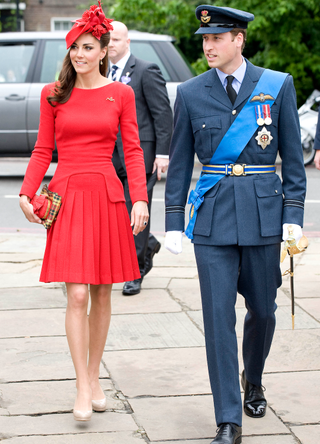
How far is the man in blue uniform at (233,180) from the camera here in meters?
3.07

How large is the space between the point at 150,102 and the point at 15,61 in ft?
20.7

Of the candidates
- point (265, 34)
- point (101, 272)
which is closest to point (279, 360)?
point (101, 272)

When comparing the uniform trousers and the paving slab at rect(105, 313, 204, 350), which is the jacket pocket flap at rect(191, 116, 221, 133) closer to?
the uniform trousers

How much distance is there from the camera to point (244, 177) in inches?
123

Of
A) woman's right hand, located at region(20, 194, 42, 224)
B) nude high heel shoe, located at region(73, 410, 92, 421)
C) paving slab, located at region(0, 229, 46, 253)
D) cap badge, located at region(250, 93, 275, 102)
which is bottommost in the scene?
paving slab, located at region(0, 229, 46, 253)

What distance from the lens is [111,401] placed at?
3498mm

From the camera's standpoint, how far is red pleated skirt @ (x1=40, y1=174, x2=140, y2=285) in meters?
3.26

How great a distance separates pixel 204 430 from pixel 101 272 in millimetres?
827

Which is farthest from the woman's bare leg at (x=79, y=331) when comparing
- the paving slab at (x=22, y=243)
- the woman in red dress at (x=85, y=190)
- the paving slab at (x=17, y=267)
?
the paving slab at (x=22, y=243)

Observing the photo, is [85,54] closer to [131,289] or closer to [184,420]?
[184,420]

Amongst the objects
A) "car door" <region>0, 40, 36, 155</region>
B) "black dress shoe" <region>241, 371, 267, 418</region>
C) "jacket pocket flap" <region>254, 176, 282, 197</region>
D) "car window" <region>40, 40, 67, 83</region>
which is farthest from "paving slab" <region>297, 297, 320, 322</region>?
"car window" <region>40, 40, 67, 83</region>

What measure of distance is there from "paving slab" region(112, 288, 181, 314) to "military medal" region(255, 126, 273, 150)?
2.13 meters

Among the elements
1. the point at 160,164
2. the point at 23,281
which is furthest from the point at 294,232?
the point at 23,281

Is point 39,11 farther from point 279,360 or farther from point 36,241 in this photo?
point 279,360
